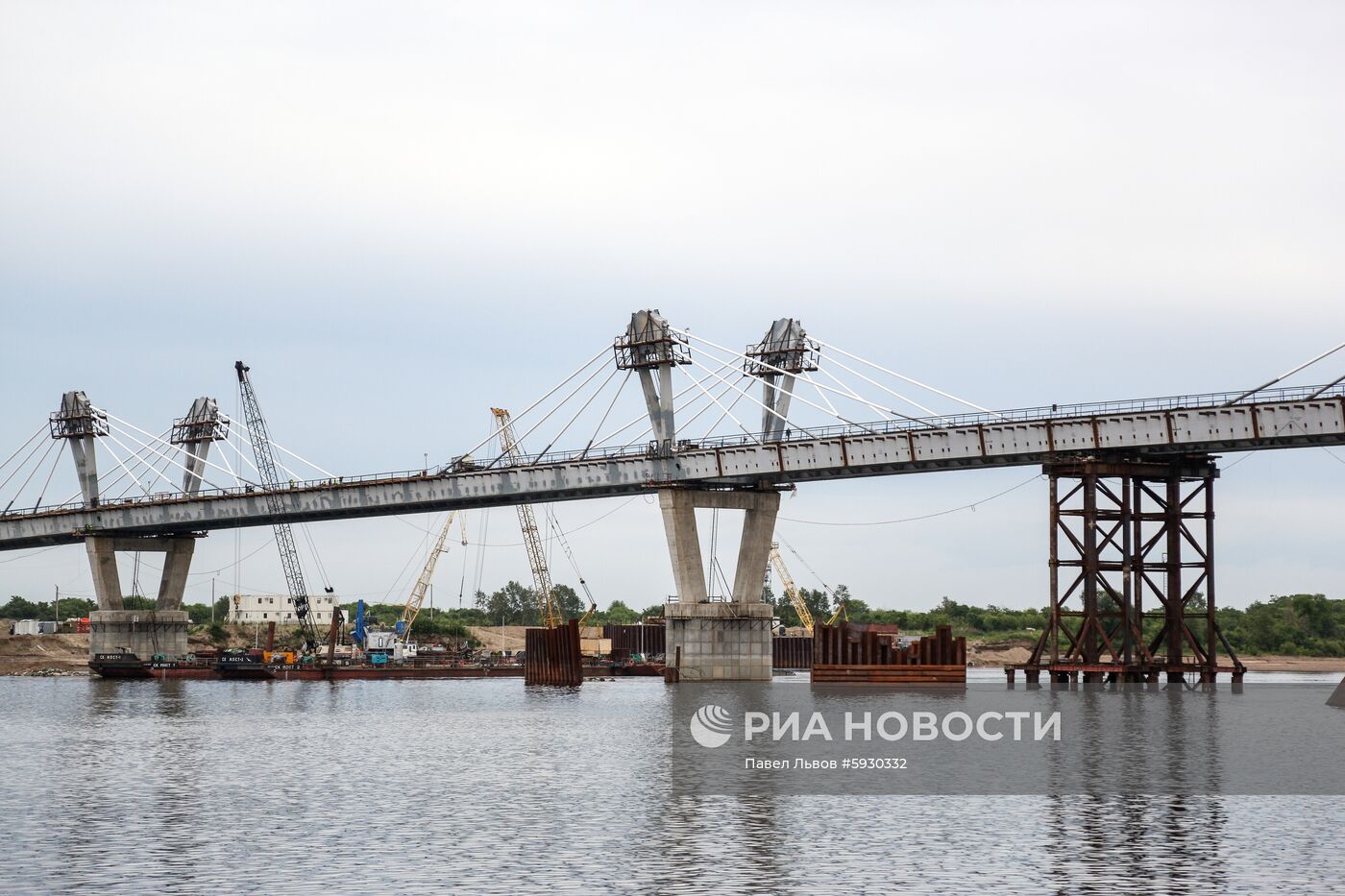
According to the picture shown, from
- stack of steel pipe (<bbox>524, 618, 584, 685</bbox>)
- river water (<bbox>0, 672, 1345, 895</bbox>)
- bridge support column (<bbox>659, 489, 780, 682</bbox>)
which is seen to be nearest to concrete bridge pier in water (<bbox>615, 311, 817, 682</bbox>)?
bridge support column (<bbox>659, 489, 780, 682</bbox>)

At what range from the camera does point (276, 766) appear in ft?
202

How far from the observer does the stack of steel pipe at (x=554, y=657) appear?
14662cm

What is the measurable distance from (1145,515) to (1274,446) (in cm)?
982

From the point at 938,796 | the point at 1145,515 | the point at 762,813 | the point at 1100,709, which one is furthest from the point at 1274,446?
the point at 762,813

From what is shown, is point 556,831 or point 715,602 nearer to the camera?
point 556,831

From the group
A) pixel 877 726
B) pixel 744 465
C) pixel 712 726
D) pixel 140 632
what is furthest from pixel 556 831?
pixel 140 632

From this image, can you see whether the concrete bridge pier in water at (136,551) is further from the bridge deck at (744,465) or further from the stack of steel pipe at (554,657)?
the stack of steel pipe at (554,657)

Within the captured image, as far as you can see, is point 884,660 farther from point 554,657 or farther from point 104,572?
point 104,572

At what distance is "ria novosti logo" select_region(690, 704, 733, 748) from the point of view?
74.1m

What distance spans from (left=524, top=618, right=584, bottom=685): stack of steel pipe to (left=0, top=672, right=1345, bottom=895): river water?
75303 millimetres

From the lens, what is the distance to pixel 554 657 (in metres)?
148

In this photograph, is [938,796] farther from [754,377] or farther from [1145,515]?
[754,377]

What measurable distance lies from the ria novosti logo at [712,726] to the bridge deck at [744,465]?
92.8 feet

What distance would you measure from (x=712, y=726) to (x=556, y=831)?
3812 cm
